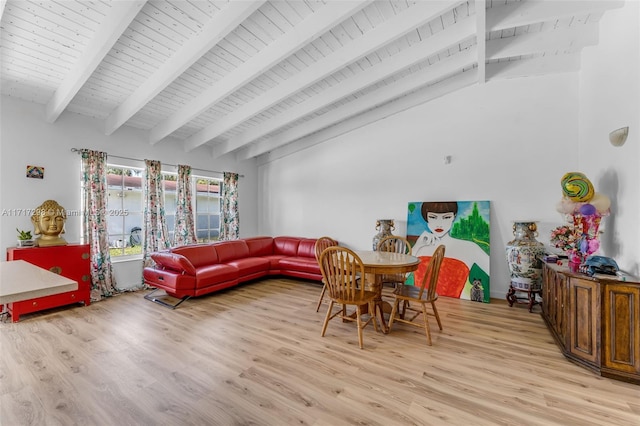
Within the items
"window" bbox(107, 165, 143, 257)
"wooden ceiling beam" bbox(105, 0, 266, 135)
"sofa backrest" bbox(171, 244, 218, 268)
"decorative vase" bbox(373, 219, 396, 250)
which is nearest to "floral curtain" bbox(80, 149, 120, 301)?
"window" bbox(107, 165, 143, 257)

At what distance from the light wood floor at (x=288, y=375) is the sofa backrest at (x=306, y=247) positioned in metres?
2.21

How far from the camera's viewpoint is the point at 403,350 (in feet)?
8.21

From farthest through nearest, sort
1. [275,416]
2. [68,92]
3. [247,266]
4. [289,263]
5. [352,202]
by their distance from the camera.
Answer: [352,202] < [289,263] < [247,266] < [68,92] < [275,416]

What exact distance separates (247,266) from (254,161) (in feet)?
10.5

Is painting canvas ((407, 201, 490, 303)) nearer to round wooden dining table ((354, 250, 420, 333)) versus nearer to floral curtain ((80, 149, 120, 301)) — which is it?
round wooden dining table ((354, 250, 420, 333))

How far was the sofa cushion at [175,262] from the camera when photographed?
388 centimetres

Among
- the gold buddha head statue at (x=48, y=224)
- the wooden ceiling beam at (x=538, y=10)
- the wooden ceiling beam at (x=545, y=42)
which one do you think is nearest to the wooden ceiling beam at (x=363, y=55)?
the wooden ceiling beam at (x=538, y=10)

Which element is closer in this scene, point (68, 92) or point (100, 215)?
point (68, 92)

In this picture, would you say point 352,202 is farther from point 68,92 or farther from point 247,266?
point 68,92

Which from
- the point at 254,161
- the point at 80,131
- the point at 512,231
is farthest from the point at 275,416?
the point at 254,161

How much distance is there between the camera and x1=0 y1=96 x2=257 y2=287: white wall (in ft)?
11.4

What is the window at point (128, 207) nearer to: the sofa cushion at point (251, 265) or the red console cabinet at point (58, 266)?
the red console cabinet at point (58, 266)

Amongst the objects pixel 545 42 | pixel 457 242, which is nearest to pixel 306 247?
pixel 457 242

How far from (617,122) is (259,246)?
5488 mm
